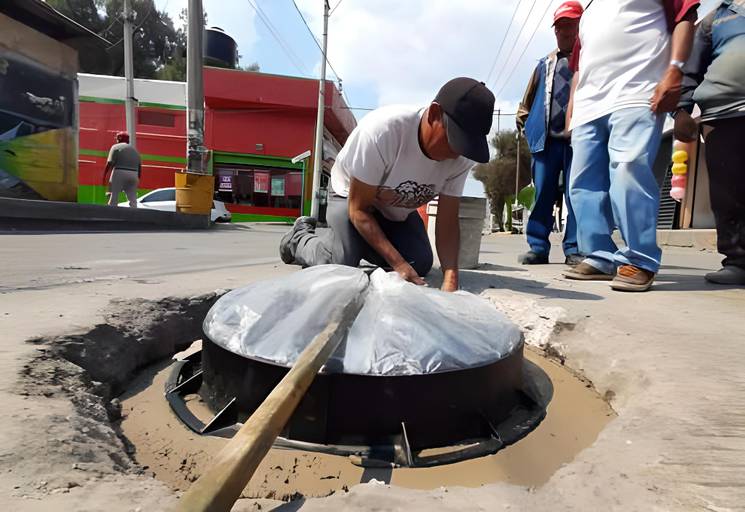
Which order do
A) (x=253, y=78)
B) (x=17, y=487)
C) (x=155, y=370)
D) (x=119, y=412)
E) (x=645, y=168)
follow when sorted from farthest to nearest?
1. (x=253, y=78)
2. (x=645, y=168)
3. (x=155, y=370)
4. (x=119, y=412)
5. (x=17, y=487)

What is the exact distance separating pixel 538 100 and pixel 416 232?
5.93 feet

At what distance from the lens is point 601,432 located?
0.97 meters

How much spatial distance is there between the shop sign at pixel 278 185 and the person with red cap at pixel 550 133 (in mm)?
13063

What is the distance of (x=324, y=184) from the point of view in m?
19.8

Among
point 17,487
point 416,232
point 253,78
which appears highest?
point 253,78

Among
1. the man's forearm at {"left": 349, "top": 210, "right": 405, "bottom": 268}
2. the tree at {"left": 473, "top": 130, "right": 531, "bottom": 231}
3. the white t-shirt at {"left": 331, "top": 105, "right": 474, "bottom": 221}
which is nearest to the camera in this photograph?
the man's forearm at {"left": 349, "top": 210, "right": 405, "bottom": 268}

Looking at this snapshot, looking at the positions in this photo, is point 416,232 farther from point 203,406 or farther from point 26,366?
point 26,366

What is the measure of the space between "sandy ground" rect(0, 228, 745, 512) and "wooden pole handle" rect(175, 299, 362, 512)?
0.28 feet

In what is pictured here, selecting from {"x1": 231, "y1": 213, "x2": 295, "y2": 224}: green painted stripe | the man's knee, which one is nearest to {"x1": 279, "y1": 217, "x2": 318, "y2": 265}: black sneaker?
the man's knee

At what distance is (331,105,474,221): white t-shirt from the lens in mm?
2117

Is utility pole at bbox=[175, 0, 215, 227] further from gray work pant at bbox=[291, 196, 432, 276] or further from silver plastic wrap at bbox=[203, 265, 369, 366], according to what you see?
silver plastic wrap at bbox=[203, 265, 369, 366]

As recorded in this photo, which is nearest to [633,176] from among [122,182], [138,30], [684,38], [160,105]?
[684,38]

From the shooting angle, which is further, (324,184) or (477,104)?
(324,184)

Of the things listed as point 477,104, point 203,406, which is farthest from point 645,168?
point 203,406
